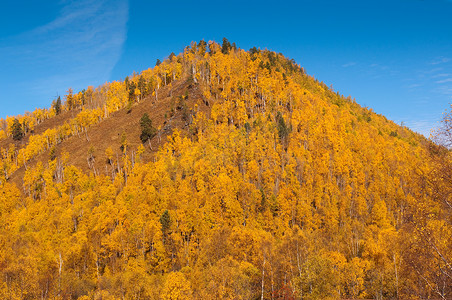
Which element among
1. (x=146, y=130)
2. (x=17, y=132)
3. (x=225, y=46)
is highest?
(x=225, y=46)

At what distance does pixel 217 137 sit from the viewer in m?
88.4

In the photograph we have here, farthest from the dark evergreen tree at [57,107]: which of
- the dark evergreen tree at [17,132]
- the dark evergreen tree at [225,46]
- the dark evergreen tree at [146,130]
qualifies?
the dark evergreen tree at [225,46]

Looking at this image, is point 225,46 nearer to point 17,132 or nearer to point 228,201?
point 228,201

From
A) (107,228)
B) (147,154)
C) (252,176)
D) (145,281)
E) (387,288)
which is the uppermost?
(147,154)

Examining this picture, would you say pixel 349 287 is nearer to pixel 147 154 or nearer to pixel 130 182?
pixel 130 182

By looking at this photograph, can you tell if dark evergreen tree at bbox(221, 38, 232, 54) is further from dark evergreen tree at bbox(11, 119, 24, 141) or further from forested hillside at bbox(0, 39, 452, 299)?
dark evergreen tree at bbox(11, 119, 24, 141)

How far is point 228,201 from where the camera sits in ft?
206

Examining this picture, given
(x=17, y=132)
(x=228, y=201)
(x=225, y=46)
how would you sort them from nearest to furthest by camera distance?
(x=228, y=201)
(x=225, y=46)
(x=17, y=132)

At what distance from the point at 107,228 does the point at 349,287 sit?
5204 centimetres

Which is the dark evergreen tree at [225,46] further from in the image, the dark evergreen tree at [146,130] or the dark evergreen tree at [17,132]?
the dark evergreen tree at [17,132]

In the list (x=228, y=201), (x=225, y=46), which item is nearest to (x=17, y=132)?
(x=225, y=46)

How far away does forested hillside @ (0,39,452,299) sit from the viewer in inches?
1534

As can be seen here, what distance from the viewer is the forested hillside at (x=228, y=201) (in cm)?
3897

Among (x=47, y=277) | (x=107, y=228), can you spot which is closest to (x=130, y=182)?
(x=107, y=228)
